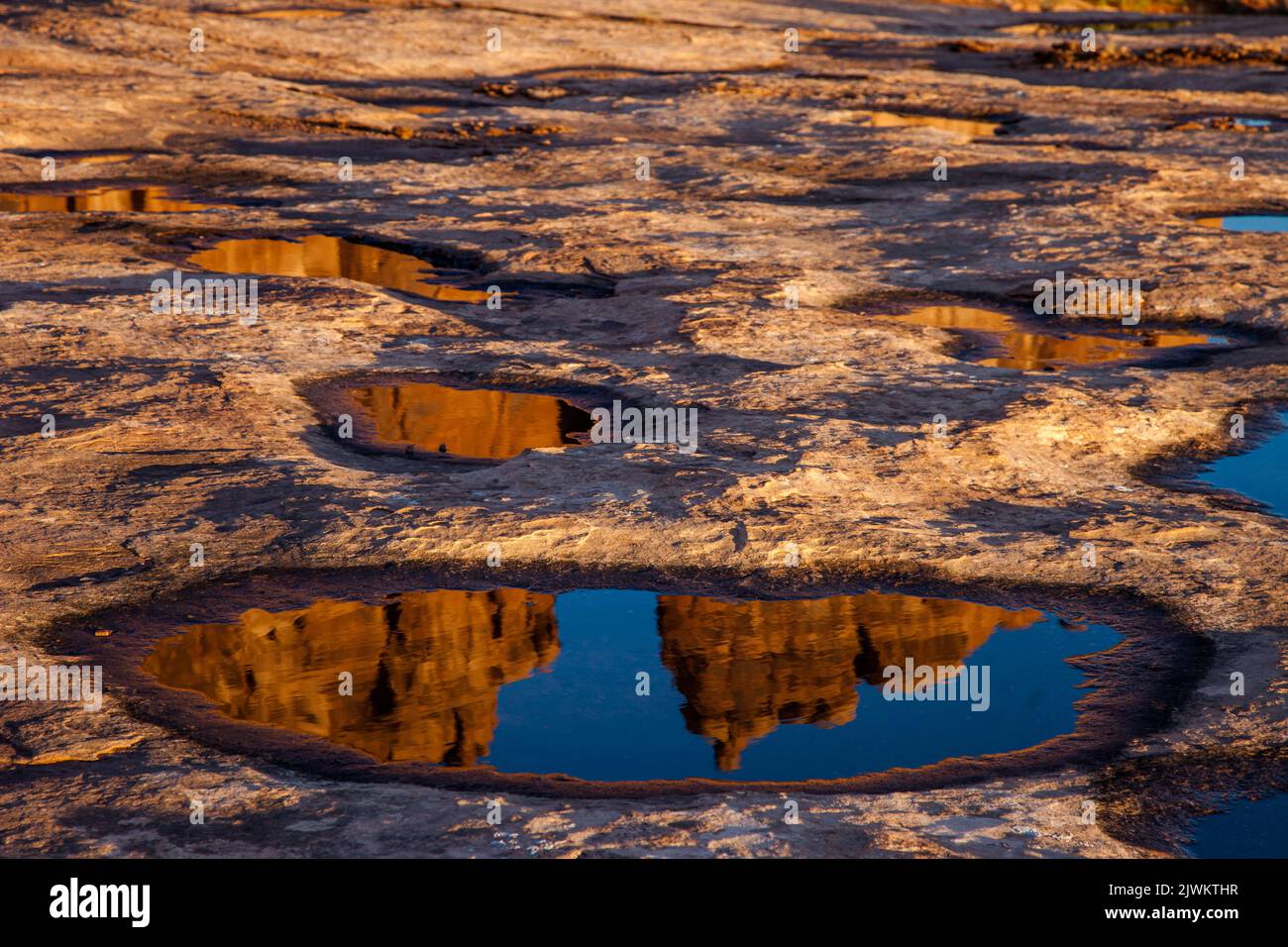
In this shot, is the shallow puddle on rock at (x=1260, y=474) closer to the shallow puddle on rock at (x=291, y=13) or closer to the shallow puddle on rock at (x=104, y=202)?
the shallow puddle on rock at (x=104, y=202)

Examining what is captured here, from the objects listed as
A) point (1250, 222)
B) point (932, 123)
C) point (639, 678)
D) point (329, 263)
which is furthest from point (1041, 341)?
point (932, 123)

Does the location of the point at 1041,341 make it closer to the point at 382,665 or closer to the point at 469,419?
the point at 469,419

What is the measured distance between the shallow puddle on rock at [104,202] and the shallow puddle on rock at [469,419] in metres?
5.32

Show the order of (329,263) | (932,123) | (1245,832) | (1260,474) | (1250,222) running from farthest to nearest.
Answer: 1. (932,123)
2. (1250,222)
3. (329,263)
4. (1260,474)
5. (1245,832)

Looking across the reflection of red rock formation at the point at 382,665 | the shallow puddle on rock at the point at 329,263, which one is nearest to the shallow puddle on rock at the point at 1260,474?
the reflection of red rock formation at the point at 382,665

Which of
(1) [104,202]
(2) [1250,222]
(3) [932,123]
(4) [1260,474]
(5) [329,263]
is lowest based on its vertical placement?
(4) [1260,474]

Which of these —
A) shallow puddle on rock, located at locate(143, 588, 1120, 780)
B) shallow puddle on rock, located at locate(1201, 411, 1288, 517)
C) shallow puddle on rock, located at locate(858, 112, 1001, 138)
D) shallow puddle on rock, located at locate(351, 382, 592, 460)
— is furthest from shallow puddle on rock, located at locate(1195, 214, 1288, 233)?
shallow puddle on rock, located at locate(143, 588, 1120, 780)

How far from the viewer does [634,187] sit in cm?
1348

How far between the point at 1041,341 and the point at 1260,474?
96.1 inches

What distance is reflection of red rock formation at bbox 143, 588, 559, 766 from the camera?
4809 millimetres

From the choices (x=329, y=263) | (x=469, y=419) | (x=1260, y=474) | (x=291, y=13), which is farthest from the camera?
(x=291, y=13)

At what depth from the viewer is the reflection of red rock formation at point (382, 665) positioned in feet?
15.8

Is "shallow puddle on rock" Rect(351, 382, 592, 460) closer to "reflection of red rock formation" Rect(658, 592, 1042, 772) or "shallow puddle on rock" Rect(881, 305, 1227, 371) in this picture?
"reflection of red rock formation" Rect(658, 592, 1042, 772)

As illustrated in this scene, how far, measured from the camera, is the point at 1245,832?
430cm
